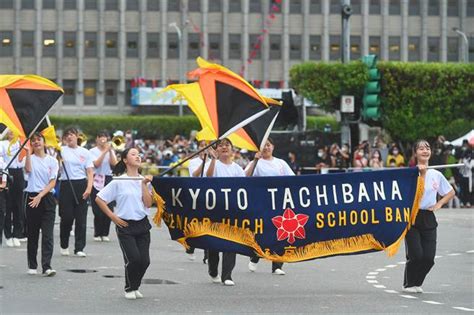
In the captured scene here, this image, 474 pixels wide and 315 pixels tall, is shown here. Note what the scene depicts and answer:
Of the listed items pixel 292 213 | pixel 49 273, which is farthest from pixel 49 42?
pixel 292 213

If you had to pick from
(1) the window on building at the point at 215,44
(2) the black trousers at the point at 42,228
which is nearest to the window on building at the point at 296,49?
(1) the window on building at the point at 215,44

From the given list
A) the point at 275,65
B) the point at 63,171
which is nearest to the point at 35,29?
the point at 275,65

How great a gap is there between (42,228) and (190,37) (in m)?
73.8

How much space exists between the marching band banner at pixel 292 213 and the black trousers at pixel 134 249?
77 cm

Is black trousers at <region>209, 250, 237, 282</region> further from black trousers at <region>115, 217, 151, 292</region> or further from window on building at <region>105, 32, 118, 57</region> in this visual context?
window on building at <region>105, 32, 118, 57</region>

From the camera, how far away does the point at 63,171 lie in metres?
18.2

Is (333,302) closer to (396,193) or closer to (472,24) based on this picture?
(396,193)

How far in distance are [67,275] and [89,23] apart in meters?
74.0

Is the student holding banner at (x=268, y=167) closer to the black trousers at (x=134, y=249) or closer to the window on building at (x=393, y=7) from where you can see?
the black trousers at (x=134, y=249)

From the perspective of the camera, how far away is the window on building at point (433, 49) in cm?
9019

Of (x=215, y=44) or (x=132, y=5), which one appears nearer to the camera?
(x=132, y=5)

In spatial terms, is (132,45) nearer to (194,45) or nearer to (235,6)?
(194,45)

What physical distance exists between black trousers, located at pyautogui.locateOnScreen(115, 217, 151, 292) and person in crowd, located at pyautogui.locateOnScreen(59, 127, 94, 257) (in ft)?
15.6

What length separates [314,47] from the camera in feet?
295
